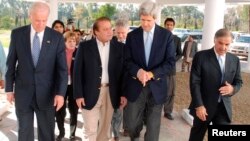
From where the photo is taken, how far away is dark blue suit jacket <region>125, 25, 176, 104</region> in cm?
334

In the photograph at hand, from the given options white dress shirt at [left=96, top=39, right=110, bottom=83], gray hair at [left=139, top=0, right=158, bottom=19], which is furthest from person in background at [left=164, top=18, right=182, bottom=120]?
gray hair at [left=139, top=0, right=158, bottom=19]

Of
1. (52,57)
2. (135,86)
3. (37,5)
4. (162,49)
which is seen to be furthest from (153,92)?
(37,5)

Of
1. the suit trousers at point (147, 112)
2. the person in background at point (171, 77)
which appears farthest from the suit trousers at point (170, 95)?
the suit trousers at point (147, 112)

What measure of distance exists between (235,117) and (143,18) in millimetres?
3700

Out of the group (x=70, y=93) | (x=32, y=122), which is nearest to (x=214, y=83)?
(x=32, y=122)

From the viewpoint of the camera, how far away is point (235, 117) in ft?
20.2

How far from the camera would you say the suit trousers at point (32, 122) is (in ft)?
10.5

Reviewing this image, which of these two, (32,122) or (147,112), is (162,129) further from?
(32,122)

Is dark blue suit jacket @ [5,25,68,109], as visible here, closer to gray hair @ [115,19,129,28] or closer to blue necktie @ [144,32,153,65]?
blue necktie @ [144,32,153,65]

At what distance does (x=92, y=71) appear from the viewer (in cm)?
345

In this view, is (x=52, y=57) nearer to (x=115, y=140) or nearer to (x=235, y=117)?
(x=115, y=140)

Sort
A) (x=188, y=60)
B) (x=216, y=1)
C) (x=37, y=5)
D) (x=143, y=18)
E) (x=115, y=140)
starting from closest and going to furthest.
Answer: (x=37, y=5) → (x=143, y=18) → (x=115, y=140) → (x=216, y=1) → (x=188, y=60)

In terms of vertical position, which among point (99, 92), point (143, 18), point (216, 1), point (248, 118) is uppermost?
point (216, 1)

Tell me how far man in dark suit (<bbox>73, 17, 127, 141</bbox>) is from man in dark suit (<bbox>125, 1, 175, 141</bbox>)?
15 centimetres
